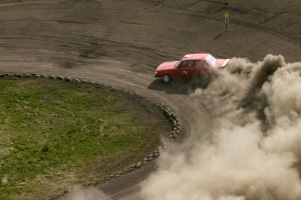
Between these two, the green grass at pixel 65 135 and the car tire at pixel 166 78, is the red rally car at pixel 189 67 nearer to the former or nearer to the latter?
the car tire at pixel 166 78

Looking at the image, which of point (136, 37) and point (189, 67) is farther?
point (136, 37)

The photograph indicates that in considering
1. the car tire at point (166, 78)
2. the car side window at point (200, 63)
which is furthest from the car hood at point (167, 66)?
the car side window at point (200, 63)

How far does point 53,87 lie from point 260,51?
1495 centimetres

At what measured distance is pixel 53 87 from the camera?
3256cm

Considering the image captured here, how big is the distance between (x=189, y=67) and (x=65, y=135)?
947 centimetres

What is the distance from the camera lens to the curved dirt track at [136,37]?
111ft

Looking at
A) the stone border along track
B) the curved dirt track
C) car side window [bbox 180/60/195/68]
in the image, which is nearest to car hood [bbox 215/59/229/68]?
car side window [bbox 180/60/195/68]

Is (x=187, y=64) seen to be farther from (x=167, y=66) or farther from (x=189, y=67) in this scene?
(x=167, y=66)

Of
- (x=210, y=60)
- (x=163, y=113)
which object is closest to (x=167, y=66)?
(x=210, y=60)

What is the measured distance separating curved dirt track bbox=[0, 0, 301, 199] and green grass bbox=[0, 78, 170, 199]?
2.03m

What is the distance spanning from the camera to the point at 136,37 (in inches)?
1526

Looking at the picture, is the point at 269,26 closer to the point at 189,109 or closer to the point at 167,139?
the point at 189,109

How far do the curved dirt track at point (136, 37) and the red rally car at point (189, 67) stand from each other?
0.82m

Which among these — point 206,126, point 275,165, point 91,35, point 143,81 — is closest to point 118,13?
point 91,35
